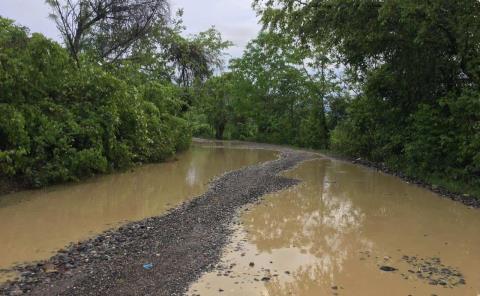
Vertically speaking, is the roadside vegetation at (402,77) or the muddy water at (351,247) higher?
the roadside vegetation at (402,77)

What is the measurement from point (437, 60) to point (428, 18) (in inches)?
83.4

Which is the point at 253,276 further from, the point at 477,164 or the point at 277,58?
the point at 277,58

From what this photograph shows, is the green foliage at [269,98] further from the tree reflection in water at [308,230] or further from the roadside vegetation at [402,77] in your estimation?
the tree reflection in water at [308,230]

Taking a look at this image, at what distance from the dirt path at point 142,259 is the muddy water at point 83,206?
53cm

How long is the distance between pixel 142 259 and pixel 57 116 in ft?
24.1

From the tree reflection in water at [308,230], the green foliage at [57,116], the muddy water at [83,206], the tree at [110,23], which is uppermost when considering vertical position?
the tree at [110,23]

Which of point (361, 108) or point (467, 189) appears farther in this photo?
point (361, 108)

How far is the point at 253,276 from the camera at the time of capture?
5.61 metres

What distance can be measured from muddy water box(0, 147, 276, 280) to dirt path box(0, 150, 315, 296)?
0.53 meters

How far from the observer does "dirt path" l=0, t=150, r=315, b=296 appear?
5.05 metres

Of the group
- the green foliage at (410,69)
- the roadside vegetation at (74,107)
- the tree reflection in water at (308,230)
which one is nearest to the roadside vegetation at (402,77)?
the green foliage at (410,69)

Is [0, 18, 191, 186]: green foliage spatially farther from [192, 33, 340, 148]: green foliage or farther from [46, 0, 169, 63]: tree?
[192, 33, 340, 148]: green foliage

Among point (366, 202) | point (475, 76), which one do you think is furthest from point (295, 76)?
point (366, 202)

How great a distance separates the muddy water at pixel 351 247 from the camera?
535 cm
